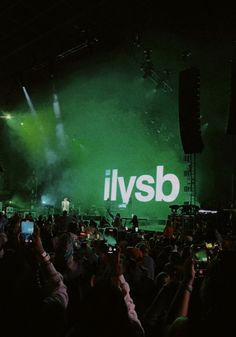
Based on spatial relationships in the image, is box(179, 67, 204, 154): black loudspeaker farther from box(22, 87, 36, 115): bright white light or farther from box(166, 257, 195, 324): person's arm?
box(22, 87, 36, 115): bright white light

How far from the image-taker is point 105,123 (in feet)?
80.4

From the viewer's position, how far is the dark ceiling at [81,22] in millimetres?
12789

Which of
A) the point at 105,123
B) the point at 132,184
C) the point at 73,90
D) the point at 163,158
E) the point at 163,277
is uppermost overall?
the point at 73,90

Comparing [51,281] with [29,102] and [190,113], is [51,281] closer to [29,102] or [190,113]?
[190,113]

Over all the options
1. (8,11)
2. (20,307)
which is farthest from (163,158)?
(20,307)

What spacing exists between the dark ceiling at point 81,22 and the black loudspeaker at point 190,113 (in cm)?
567

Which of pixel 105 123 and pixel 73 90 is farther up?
pixel 73 90

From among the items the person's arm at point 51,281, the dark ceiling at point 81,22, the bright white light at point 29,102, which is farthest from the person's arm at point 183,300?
the bright white light at point 29,102

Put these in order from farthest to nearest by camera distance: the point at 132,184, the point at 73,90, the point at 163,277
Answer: the point at 73,90
the point at 132,184
the point at 163,277

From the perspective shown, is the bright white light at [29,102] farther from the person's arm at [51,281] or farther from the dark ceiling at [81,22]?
the person's arm at [51,281]

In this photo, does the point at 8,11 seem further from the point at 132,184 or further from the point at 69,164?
the point at 69,164

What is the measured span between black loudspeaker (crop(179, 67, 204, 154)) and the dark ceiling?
18.6ft

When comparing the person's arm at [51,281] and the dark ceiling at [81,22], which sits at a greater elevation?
the dark ceiling at [81,22]

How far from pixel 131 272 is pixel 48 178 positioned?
73.9 ft
